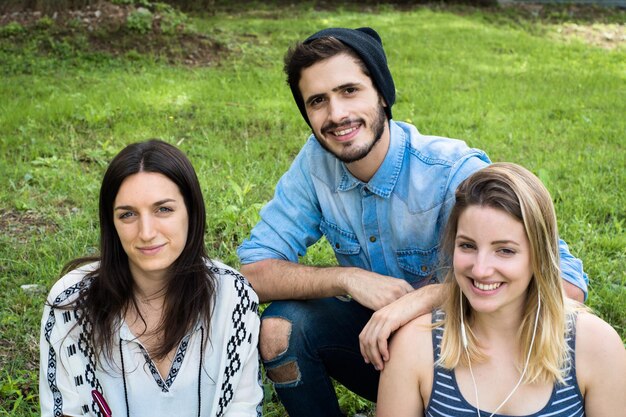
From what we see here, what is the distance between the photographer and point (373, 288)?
114 inches

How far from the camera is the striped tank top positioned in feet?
8.19

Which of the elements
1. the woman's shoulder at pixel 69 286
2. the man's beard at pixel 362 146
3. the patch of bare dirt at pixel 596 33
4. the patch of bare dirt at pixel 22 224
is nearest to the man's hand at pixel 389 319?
the man's beard at pixel 362 146

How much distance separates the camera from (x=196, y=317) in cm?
278

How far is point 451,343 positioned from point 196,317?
34.0 inches

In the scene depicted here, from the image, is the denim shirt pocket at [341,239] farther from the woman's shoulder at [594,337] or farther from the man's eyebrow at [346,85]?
the woman's shoulder at [594,337]

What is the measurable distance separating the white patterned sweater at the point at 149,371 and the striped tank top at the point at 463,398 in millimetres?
647

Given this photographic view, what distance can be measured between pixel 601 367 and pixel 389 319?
2.19 ft

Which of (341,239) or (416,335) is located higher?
(341,239)

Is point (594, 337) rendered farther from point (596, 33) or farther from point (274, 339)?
point (596, 33)

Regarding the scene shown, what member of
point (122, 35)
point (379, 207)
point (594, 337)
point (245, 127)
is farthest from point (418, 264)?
point (122, 35)

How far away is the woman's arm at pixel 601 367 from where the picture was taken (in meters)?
2.46

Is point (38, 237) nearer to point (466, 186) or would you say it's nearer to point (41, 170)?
point (41, 170)

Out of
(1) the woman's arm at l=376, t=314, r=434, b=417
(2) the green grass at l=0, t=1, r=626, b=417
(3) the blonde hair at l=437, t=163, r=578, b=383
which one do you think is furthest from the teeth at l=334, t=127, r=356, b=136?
(2) the green grass at l=0, t=1, r=626, b=417

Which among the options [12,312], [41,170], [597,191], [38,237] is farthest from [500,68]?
[12,312]
